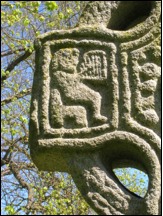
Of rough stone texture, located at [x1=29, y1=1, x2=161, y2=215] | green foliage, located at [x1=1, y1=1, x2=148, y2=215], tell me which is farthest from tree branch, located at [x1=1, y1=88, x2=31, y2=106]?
rough stone texture, located at [x1=29, y1=1, x2=161, y2=215]

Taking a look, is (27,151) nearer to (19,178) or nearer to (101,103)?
(19,178)

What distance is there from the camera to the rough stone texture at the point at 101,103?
233 cm

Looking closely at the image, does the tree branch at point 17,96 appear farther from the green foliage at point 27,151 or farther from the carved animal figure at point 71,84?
the carved animal figure at point 71,84

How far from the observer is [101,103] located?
2.50 meters

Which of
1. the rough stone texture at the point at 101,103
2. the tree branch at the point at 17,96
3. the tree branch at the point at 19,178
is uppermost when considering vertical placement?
the tree branch at the point at 17,96

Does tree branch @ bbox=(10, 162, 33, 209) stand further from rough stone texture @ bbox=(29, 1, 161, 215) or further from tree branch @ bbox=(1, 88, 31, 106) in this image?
rough stone texture @ bbox=(29, 1, 161, 215)

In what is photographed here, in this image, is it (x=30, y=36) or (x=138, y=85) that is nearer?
(x=138, y=85)

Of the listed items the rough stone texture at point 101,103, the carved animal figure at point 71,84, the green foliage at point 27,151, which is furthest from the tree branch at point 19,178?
the carved animal figure at point 71,84

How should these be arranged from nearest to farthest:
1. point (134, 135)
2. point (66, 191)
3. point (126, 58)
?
1. point (134, 135)
2. point (126, 58)
3. point (66, 191)

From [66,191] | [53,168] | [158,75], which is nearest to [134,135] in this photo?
[158,75]

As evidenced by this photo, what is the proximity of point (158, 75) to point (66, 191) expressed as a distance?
672 centimetres

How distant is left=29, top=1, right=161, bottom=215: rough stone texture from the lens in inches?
91.6

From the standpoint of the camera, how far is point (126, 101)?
246cm

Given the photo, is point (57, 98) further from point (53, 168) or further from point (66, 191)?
point (66, 191)
